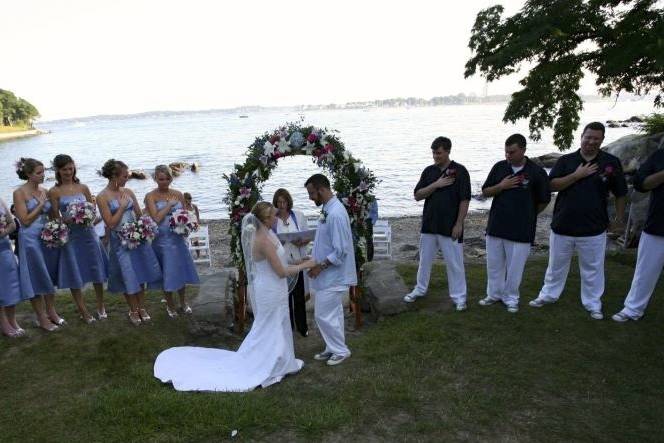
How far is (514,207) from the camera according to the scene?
6738 mm

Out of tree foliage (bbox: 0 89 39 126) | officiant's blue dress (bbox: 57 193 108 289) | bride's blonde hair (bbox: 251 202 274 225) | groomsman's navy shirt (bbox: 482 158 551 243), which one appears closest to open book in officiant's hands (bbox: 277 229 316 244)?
bride's blonde hair (bbox: 251 202 274 225)

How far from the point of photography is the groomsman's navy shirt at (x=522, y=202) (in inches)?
264

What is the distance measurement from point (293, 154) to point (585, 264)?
458 cm

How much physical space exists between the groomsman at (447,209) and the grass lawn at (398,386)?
617mm

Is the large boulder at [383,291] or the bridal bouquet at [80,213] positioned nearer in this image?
the bridal bouquet at [80,213]

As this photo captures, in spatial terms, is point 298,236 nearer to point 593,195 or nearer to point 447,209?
point 447,209

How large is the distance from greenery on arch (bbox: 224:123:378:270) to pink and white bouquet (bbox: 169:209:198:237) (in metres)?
A: 0.64

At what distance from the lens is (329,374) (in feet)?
18.8

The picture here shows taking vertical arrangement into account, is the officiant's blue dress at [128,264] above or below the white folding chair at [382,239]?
above

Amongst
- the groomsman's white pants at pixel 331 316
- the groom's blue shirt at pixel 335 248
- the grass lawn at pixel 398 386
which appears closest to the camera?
the grass lawn at pixel 398 386

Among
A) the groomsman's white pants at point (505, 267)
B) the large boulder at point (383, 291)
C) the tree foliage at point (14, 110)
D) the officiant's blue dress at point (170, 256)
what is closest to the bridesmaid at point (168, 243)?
the officiant's blue dress at point (170, 256)

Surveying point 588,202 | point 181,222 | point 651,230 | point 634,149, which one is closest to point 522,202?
point 588,202

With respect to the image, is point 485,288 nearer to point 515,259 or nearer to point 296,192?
point 515,259

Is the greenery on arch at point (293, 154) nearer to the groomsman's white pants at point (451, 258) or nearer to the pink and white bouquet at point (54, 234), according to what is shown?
the groomsman's white pants at point (451, 258)
